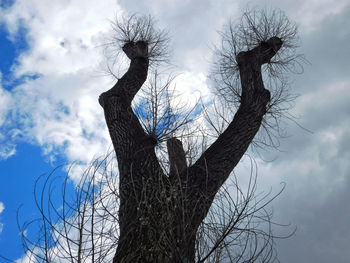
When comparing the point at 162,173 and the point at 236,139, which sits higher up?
the point at 236,139

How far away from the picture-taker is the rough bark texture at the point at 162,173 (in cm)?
247

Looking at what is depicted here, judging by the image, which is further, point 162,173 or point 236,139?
point 236,139

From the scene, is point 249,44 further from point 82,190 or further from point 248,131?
point 82,190

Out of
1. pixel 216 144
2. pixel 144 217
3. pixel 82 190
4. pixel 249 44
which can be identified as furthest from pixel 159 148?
pixel 249 44

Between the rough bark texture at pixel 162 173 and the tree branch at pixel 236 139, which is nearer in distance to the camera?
the rough bark texture at pixel 162 173

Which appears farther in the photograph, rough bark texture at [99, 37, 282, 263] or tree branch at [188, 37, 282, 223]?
tree branch at [188, 37, 282, 223]

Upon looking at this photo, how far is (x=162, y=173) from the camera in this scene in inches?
130

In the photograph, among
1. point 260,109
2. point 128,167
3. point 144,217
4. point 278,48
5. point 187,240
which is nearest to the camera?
point 187,240

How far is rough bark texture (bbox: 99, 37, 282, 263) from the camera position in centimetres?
247

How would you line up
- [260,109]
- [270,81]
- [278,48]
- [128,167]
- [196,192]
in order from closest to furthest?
1. [196,192]
2. [128,167]
3. [260,109]
4. [278,48]
5. [270,81]

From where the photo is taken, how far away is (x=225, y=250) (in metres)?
2.44

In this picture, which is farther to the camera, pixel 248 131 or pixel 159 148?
pixel 159 148

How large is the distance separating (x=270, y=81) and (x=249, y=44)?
69 centimetres

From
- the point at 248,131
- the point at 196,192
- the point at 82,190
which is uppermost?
the point at 248,131
